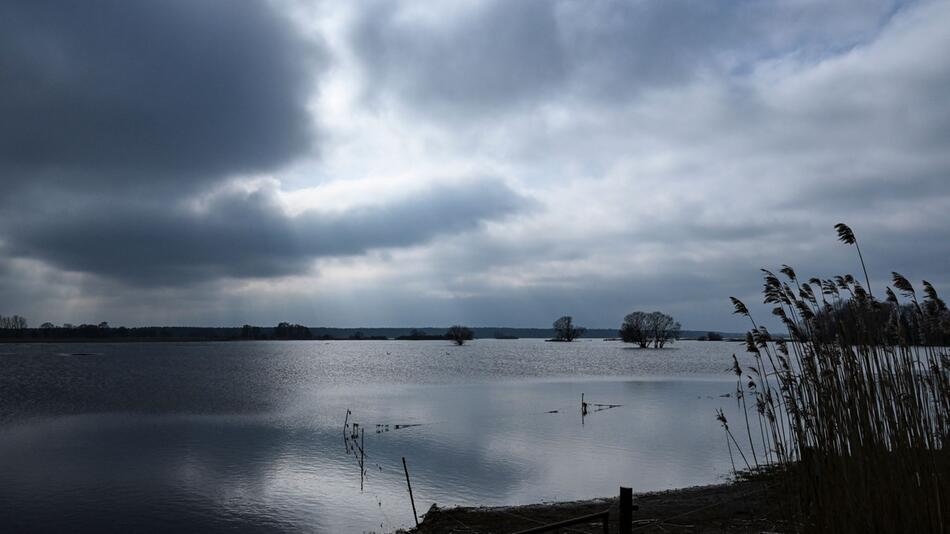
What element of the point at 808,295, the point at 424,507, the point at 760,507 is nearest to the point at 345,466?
the point at 424,507

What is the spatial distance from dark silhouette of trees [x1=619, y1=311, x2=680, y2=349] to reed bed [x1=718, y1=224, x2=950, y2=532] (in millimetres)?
185786

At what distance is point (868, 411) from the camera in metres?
6.17

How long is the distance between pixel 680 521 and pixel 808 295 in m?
8.37

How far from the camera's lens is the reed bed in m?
5.65

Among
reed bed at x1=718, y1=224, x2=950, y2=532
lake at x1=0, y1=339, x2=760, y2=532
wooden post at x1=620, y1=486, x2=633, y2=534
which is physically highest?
reed bed at x1=718, y1=224, x2=950, y2=532

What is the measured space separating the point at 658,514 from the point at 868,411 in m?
9.23

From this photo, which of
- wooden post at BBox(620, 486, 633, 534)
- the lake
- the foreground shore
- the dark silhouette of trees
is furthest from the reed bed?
the dark silhouette of trees

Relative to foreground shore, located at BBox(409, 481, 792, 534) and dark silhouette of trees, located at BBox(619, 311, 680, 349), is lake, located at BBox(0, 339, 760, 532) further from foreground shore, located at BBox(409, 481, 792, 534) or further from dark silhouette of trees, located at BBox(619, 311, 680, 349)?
dark silhouette of trees, located at BBox(619, 311, 680, 349)

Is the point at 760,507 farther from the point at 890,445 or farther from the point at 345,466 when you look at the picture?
the point at 345,466

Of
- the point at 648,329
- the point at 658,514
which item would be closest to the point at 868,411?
the point at 658,514

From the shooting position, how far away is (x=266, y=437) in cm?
2916

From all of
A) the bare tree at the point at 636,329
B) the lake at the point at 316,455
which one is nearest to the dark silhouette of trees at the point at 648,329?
the bare tree at the point at 636,329

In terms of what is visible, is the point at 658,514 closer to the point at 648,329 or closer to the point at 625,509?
the point at 625,509

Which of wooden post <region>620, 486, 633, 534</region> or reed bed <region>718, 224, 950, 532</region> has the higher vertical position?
reed bed <region>718, 224, 950, 532</region>
